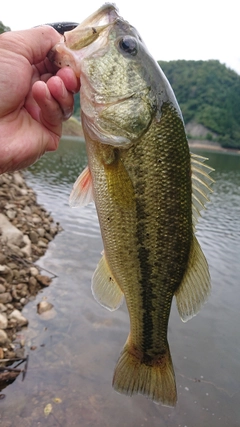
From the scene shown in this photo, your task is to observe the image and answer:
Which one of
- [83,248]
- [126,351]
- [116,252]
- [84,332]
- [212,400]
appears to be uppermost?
[116,252]

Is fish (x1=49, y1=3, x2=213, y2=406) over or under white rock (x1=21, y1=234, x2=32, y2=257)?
over

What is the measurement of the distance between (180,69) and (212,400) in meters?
153

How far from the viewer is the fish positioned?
7.66ft

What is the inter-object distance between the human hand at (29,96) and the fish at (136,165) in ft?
0.55

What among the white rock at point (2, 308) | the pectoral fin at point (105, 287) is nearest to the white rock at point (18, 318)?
the white rock at point (2, 308)

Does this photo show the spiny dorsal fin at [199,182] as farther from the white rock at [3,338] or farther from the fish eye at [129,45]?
the white rock at [3,338]

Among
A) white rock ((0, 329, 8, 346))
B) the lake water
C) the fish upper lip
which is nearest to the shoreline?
the lake water

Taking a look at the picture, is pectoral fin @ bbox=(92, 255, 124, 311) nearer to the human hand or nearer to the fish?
the fish

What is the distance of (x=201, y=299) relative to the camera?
8.72 feet

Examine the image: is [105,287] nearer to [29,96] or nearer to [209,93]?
[29,96]

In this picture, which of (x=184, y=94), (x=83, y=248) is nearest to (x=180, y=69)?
(x=184, y=94)

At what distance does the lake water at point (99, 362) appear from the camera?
203 inches

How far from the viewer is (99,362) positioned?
20.5 feet

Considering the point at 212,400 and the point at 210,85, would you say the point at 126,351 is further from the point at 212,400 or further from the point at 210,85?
the point at 210,85
